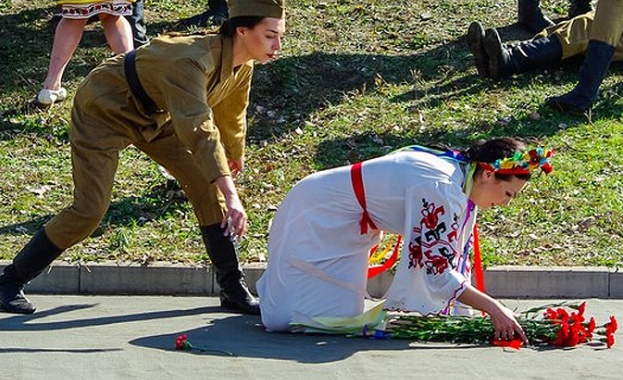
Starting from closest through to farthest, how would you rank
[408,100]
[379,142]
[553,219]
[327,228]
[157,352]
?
[157,352] < [327,228] < [553,219] < [379,142] < [408,100]

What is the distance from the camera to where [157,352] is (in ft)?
20.4

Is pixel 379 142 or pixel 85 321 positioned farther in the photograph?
pixel 379 142

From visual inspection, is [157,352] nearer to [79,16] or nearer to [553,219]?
[553,219]

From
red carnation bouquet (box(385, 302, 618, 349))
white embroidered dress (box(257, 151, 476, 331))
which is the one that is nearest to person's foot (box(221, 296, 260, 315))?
white embroidered dress (box(257, 151, 476, 331))

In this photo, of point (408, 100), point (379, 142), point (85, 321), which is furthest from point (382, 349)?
point (408, 100)

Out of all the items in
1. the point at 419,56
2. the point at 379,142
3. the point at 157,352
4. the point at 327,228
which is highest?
the point at 419,56

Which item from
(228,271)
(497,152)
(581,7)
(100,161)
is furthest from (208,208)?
(581,7)

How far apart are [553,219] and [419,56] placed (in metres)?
3.26

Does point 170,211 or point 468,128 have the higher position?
point 468,128

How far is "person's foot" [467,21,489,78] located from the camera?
10.6 m

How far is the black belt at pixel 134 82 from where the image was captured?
6.68 metres

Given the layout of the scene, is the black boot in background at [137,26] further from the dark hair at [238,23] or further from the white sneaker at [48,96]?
the dark hair at [238,23]

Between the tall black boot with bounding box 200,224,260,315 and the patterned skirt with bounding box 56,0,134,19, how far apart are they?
325 cm

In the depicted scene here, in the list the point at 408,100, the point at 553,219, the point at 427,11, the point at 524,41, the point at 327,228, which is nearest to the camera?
the point at 327,228
